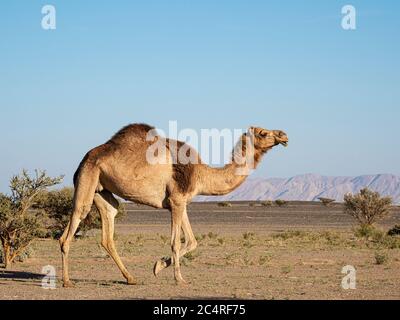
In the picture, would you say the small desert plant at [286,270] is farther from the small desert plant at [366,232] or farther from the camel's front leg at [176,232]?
the small desert plant at [366,232]

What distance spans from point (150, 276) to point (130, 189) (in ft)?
8.55

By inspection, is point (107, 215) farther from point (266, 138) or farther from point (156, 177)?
point (266, 138)

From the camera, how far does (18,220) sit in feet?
62.1

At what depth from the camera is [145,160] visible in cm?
1409

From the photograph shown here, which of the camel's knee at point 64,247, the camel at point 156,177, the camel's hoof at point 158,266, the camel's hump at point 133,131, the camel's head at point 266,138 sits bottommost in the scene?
the camel's hoof at point 158,266

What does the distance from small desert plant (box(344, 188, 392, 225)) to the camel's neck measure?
91.4 ft

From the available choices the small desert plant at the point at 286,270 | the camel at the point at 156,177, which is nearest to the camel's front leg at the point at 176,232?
the camel at the point at 156,177

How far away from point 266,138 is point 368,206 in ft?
92.0

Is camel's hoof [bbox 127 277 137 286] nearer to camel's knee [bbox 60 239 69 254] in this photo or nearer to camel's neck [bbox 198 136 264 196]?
camel's knee [bbox 60 239 69 254]

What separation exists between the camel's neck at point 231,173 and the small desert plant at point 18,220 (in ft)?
18.6

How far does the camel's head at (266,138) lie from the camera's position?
566 inches

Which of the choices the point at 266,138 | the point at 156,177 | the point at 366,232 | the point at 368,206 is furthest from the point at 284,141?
the point at 368,206
